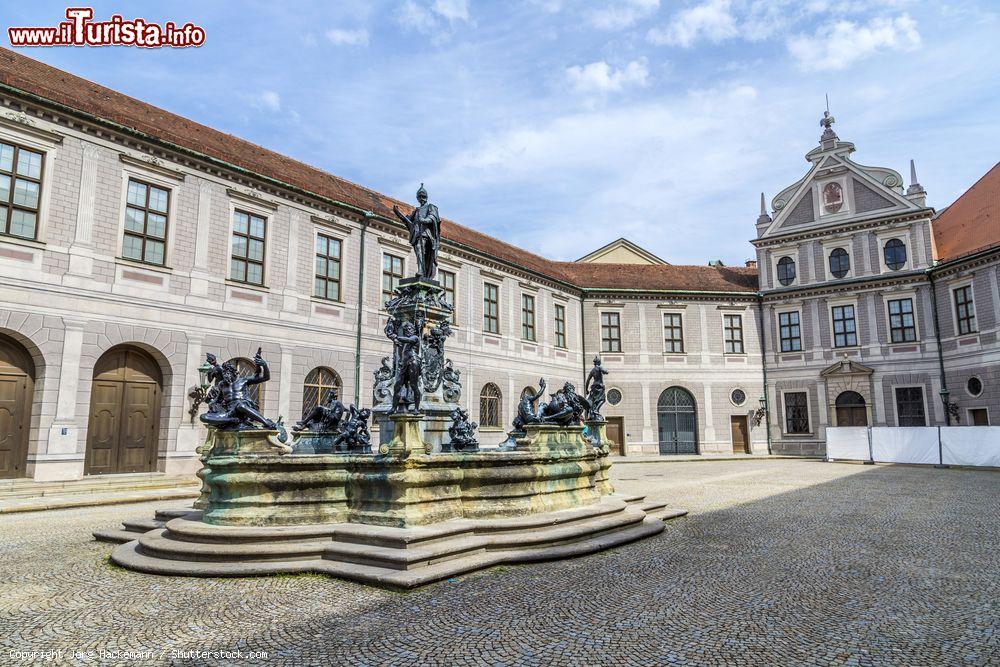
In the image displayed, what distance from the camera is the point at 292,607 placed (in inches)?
228

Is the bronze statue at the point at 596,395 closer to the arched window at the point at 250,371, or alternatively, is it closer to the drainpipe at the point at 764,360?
the arched window at the point at 250,371

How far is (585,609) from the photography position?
5.76 meters

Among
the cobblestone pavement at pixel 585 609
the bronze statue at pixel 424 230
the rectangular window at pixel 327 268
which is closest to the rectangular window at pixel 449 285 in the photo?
the rectangular window at pixel 327 268

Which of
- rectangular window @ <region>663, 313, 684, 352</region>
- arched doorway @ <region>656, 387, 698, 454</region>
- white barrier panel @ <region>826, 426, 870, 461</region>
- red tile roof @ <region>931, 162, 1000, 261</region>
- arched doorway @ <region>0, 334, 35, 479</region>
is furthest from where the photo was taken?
rectangular window @ <region>663, 313, 684, 352</region>

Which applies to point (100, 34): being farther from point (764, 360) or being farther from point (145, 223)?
point (764, 360)

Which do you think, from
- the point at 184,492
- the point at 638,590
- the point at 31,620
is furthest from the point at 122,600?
the point at 184,492

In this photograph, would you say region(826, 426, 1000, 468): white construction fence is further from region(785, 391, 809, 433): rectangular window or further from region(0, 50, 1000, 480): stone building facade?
region(0, 50, 1000, 480): stone building facade

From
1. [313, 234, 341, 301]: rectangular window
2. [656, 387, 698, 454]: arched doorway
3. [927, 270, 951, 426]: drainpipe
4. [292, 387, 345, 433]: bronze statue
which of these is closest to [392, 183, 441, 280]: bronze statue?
[292, 387, 345, 433]: bronze statue

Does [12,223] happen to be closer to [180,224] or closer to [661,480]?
[180,224]

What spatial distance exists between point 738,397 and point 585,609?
102 ft

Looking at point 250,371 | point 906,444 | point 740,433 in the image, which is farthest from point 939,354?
point 250,371

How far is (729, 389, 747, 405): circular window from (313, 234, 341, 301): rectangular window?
21.5 m

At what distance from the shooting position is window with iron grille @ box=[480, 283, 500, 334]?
29.3 meters

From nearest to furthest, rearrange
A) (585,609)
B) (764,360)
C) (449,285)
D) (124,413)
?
(585,609) → (124,413) → (449,285) → (764,360)
